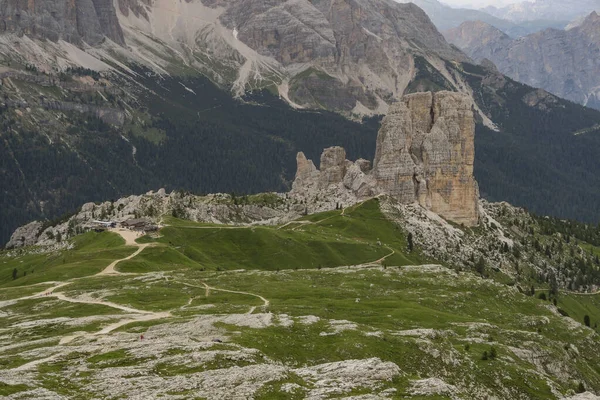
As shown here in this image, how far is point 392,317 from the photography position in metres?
137

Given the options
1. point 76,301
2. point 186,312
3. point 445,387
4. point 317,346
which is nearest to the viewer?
point 445,387

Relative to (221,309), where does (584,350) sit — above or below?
below

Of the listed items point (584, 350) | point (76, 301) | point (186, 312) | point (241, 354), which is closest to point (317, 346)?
point (241, 354)

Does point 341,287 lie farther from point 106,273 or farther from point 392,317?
point 106,273

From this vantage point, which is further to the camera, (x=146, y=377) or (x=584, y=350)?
(x=584, y=350)

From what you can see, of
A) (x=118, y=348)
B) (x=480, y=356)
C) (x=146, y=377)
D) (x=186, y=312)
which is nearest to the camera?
(x=146, y=377)

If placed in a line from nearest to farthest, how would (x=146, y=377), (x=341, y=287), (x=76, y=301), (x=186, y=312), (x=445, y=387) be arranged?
(x=146, y=377)
(x=445, y=387)
(x=186, y=312)
(x=76, y=301)
(x=341, y=287)

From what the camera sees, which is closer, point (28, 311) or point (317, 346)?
point (317, 346)

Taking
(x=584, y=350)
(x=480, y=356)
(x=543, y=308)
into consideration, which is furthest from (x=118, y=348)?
(x=543, y=308)

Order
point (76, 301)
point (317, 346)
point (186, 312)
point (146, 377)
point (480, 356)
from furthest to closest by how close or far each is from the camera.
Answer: point (76, 301) → point (186, 312) → point (480, 356) → point (317, 346) → point (146, 377)

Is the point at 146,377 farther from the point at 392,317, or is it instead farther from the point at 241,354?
the point at 392,317

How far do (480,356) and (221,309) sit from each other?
146ft

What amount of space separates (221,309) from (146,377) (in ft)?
183

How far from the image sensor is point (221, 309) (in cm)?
13400
